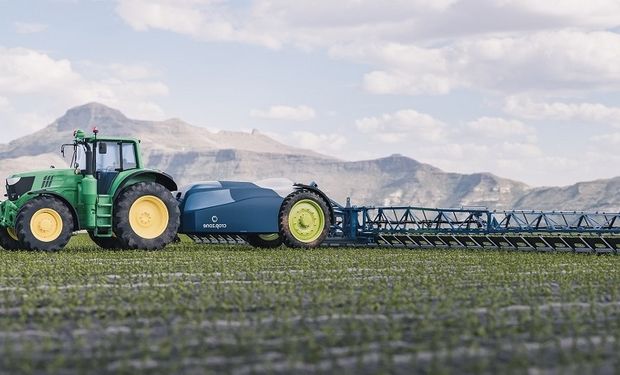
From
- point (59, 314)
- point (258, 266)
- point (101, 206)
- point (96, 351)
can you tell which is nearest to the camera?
point (96, 351)

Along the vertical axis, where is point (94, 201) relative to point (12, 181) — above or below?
below

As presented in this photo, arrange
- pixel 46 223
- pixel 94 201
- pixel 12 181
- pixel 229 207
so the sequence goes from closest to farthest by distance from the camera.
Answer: pixel 46 223 → pixel 94 201 → pixel 12 181 → pixel 229 207

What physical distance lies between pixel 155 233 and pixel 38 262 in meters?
4.67

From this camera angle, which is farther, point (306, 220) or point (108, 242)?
point (306, 220)

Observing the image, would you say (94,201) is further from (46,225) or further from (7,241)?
(7,241)

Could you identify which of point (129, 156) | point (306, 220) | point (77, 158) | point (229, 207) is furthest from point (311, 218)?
point (77, 158)

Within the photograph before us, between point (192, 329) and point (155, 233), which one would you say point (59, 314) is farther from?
point (155, 233)

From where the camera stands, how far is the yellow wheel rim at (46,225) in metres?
18.4

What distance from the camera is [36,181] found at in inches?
771

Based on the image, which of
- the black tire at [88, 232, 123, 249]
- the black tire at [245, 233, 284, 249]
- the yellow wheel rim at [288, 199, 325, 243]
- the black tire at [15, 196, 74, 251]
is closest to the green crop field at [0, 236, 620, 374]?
the black tire at [15, 196, 74, 251]

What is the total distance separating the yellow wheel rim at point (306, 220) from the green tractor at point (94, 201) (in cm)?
309

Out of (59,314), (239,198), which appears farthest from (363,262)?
(59,314)

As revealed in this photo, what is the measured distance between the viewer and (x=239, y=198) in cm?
2112

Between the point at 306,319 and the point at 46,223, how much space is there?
11595 mm
